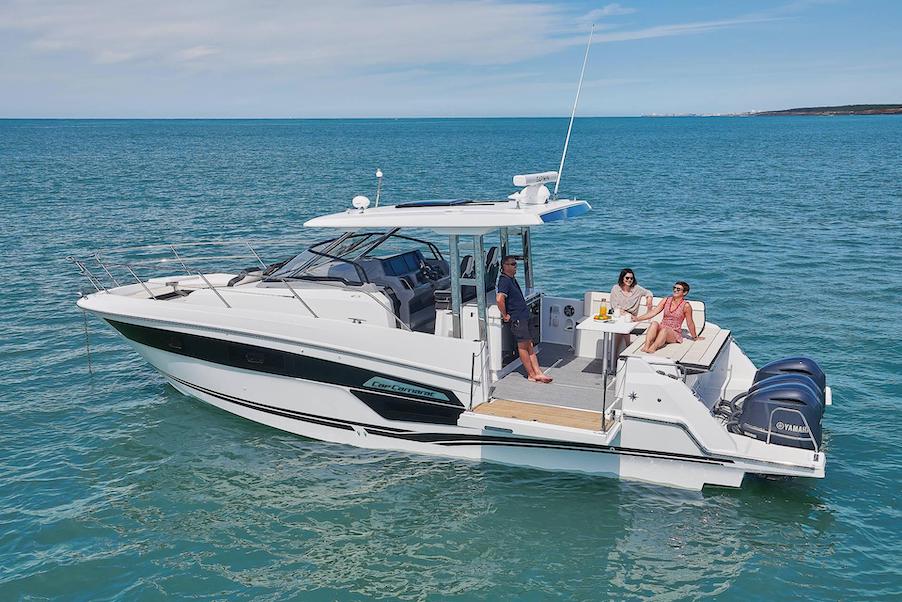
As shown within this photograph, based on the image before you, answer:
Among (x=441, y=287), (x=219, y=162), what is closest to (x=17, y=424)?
(x=441, y=287)

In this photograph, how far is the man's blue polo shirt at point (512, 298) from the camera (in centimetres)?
850

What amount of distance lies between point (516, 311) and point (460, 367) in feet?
3.10

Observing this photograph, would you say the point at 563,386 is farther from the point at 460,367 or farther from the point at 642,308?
the point at 642,308

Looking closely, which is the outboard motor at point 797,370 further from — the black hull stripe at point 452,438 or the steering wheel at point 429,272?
the steering wheel at point 429,272

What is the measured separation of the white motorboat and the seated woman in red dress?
153 mm

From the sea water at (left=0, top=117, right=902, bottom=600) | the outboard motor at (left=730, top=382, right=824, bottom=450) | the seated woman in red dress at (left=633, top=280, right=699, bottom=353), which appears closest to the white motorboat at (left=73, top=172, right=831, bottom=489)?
the outboard motor at (left=730, top=382, right=824, bottom=450)

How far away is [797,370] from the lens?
8.32m

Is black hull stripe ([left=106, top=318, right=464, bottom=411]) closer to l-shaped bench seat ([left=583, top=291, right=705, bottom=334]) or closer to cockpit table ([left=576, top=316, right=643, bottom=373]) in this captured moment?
cockpit table ([left=576, top=316, right=643, bottom=373])

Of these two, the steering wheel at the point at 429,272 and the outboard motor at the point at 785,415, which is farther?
the steering wheel at the point at 429,272

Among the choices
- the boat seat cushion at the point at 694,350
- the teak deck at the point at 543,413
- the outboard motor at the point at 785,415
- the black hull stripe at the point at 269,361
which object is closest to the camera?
the outboard motor at the point at 785,415

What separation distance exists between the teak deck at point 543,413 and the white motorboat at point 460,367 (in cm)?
3

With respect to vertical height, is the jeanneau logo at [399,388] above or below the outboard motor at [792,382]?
below

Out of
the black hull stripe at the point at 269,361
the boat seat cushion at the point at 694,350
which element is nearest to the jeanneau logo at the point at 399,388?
the black hull stripe at the point at 269,361

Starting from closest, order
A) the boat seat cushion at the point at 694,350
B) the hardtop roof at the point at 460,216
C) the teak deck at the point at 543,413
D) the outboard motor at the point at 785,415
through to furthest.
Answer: the outboard motor at the point at 785,415 < the teak deck at the point at 543,413 < the boat seat cushion at the point at 694,350 < the hardtop roof at the point at 460,216
